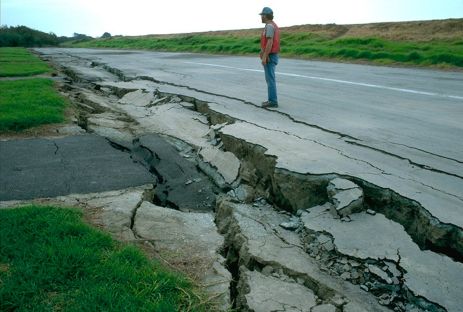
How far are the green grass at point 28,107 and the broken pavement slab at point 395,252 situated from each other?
4.90 meters

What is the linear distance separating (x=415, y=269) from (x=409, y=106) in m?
5.11

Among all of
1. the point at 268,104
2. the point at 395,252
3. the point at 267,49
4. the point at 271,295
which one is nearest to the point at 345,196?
the point at 395,252

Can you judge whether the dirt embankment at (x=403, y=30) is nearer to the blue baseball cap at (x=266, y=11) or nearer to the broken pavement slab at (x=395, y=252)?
the blue baseball cap at (x=266, y=11)

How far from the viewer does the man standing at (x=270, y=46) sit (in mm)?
6852

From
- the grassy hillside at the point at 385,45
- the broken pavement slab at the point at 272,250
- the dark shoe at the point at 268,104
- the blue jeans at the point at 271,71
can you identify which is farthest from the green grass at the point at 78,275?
the grassy hillside at the point at 385,45

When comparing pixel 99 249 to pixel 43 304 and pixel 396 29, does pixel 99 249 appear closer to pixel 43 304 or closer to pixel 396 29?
pixel 43 304

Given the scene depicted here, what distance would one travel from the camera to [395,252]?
2760 millimetres

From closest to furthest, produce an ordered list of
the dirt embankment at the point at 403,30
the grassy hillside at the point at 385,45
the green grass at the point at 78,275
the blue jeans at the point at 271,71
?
the green grass at the point at 78,275 → the blue jeans at the point at 271,71 → the grassy hillside at the point at 385,45 → the dirt embankment at the point at 403,30

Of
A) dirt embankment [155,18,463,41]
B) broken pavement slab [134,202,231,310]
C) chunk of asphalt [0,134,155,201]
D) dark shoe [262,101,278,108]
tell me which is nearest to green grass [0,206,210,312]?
broken pavement slab [134,202,231,310]

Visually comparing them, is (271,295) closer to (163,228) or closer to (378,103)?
(163,228)

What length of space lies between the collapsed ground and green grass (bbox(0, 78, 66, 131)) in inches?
88.7

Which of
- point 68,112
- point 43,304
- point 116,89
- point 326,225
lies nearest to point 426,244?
point 326,225

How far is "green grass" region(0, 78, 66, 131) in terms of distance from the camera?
632 centimetres

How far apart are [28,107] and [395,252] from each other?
265 inches
